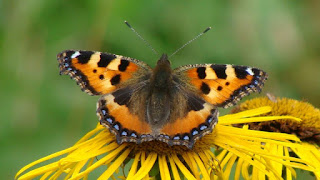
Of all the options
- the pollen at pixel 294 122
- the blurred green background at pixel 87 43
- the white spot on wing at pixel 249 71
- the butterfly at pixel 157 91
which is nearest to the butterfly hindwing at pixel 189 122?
the butterfly at pixel 157 91

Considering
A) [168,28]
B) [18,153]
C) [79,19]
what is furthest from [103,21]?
[18,153]

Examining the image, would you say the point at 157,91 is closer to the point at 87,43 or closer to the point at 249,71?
the point at 249,71

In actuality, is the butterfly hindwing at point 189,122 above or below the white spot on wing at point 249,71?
below

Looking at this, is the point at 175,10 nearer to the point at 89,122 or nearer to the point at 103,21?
the point at 103,21

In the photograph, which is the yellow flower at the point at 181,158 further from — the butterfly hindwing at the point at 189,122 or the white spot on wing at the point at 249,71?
the white spot on wing at the point at 249,71

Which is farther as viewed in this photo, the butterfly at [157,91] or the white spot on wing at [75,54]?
the white spot on wing at [75,54]

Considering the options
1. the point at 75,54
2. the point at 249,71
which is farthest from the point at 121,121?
the point at 249,71
